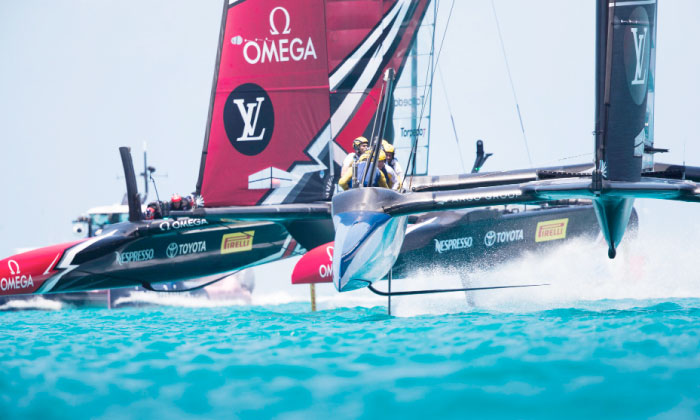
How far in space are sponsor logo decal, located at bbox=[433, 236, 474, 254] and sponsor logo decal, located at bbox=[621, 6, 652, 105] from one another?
3500 millimetres

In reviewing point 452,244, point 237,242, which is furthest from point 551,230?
point 237,242

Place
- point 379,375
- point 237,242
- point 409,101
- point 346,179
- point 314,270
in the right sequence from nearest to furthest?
point 379,375, point 346,179, point 314,270, point 237,242, point 409,101

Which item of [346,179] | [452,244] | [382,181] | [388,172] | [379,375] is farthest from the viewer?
[452,244]

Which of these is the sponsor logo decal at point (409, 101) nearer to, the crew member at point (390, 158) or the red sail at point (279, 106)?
the red sail at point (279, 106)

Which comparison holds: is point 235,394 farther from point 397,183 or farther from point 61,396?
point 397,183

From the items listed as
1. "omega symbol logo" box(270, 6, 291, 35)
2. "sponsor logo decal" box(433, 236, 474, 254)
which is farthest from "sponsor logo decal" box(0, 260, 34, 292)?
"sponsor logo decal" box(433, 236, 474, 254)

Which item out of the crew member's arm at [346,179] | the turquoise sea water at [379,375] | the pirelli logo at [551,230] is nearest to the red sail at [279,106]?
the crew member's arm at [346,179]

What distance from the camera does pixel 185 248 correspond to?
30.0ft

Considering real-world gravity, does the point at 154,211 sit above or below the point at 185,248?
above

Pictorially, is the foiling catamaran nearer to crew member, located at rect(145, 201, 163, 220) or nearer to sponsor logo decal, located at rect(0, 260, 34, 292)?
sponsor logo decal, located at rect(0, 260, 34, 292)

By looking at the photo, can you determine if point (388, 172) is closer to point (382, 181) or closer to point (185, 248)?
point (382, 181)

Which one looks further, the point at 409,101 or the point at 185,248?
the point at 409,101

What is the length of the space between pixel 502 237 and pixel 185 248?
3.77 metres

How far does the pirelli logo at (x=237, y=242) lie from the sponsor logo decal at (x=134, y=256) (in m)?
0.84
